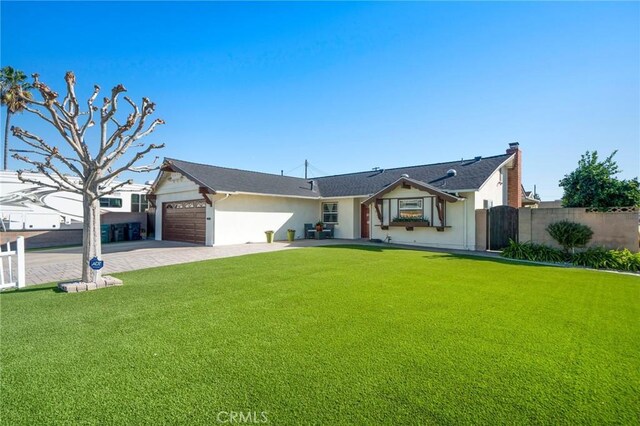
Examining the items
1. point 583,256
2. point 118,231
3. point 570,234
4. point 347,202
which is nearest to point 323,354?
point 583,256

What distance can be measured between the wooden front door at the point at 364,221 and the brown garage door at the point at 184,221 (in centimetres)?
958

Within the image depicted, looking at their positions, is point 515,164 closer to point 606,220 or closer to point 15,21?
point 606,220

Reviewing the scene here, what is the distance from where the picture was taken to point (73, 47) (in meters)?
10.0

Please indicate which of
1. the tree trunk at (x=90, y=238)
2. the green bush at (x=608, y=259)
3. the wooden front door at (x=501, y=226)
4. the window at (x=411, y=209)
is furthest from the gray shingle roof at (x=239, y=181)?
the green bush at (x=608, y=259)

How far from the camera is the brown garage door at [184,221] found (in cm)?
1594

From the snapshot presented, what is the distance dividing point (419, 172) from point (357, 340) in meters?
16.4

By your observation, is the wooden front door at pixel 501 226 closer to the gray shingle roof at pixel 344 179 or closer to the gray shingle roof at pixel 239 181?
the gray shingle roof at pixel 344 179

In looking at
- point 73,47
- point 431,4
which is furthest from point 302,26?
point 73,47

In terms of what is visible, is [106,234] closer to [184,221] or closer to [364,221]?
[184,221]

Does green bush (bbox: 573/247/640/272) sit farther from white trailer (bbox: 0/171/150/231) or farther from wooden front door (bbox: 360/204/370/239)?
white trailer (bbox: 0/171/150/231)

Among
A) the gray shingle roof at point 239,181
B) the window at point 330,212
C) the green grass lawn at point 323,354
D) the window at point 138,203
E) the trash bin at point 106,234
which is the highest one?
the gray shingle roof at point 239,181

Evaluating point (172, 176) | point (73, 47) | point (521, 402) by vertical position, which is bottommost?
point (521, 402)

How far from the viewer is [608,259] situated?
32.1 ft

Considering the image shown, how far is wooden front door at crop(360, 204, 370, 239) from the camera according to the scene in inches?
746
